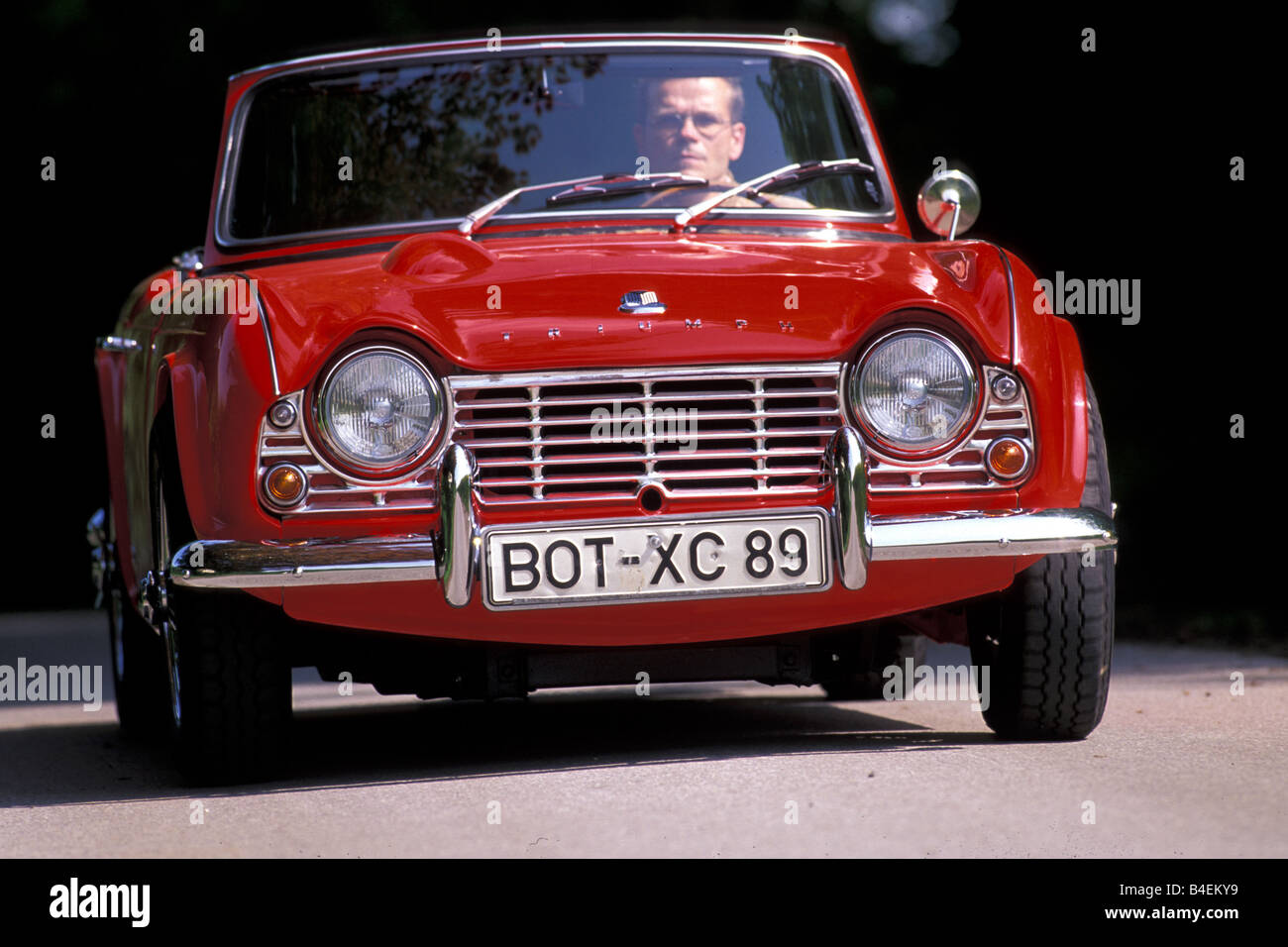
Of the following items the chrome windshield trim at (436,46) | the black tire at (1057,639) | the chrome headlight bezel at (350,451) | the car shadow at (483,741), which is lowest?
the car shadow at (483,741)

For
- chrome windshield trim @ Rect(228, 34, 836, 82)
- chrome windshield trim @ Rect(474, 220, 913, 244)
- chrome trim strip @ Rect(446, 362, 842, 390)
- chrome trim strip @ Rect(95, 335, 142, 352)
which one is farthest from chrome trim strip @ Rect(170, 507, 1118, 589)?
chrome windshield trim @ Rect(228, 34, 836, 82)

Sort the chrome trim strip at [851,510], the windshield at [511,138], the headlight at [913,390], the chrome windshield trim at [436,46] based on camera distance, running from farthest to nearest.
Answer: the chrome windshield trim at [436,46] → the windshield at [511,138] → the headlight at [913,390] → the chrome trim strip at [851,510]

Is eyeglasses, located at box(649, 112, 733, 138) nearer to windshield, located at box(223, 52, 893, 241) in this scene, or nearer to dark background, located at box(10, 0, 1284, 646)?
windshield, located at box(223, 52, 893, 241)

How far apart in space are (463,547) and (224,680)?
0.65 metres

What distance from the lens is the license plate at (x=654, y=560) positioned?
173 inches

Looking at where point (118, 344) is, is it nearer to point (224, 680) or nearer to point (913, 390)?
point (224, 680)

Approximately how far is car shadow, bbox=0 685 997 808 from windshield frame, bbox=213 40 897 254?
4.43 ft

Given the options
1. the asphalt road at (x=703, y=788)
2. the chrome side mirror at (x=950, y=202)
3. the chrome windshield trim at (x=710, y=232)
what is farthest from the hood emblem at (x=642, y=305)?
the chrome side mirror at (x=950, y=202)

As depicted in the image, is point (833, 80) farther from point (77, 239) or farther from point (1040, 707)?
point (77, 239)

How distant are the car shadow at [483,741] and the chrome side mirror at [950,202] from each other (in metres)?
1.37

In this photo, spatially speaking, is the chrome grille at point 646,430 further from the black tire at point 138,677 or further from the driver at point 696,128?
the black tire at point 138,677

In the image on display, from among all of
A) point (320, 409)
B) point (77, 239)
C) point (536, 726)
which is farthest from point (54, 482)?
point (320, 409)

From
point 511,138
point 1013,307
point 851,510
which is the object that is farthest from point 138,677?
point 1013,307

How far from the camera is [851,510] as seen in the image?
14.6 feet
